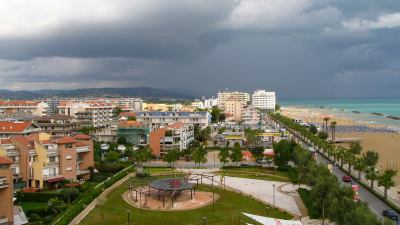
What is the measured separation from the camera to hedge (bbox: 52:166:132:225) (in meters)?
32.0

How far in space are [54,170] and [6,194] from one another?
52.2ft

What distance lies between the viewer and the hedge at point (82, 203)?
32.0 metres

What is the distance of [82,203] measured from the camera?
36594 mm

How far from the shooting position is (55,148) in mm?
46156

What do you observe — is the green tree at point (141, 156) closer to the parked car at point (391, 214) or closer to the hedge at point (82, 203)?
the hedge at point (82, 203)

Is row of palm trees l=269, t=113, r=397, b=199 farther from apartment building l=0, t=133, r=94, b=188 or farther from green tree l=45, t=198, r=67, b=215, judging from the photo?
apartment building l=0, t=133, r=94, b=188

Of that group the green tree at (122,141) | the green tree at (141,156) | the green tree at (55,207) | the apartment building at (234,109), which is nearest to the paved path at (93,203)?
the green tree at (55,207)

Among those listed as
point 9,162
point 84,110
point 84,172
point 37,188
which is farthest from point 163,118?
point 9,162

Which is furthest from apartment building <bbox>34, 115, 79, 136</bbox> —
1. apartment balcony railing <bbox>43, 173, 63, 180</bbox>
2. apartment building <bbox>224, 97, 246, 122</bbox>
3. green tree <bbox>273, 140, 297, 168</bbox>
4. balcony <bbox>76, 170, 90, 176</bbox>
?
apartment building <bbox>224, 97, 246, 122</bbox>

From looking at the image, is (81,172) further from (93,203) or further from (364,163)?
(364,163)

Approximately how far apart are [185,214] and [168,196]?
7266 mm

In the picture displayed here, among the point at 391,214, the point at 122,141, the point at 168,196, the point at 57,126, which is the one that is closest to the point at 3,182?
the point at 168,196

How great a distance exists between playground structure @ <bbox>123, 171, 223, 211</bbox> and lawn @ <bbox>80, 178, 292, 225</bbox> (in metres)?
1.24

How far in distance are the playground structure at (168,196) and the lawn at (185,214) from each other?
124cm
